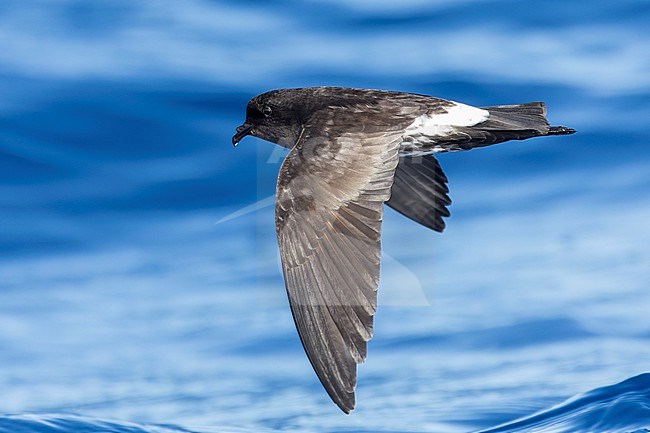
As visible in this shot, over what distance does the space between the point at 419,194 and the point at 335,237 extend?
5.62 ft

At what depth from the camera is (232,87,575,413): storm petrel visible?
5062mm

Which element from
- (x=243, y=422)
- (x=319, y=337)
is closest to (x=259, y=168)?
(x=243, y=422)

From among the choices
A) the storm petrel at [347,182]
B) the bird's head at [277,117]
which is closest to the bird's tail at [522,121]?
the storm petrel at [347,182]

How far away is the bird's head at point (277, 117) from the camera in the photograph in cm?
670

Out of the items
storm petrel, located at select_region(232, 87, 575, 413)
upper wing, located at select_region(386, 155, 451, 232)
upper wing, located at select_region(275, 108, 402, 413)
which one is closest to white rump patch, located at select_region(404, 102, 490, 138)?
storm petrel, located at select_region(232, 87, 575, 413)

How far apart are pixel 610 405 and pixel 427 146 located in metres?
1.67

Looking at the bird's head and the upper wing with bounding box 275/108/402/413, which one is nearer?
the upper wing with bounding box 275/108/402/413

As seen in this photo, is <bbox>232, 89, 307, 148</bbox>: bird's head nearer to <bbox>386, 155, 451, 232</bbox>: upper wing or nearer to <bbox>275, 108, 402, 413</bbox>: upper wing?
<bbox>275, 108, 402, 413</bbox>: upper wing

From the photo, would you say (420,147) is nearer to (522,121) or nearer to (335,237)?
(522,121)

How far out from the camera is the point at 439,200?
7.07 metres

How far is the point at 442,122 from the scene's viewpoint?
6.36 meters

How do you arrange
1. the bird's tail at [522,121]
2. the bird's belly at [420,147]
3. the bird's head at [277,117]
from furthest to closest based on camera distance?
the bird's head at [277,117], the bird's belly at [420,147], the bird's tail at [522,121]

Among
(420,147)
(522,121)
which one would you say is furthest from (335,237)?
(522,121)

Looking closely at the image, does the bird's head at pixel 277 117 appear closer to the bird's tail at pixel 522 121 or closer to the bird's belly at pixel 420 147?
the bird's belly at pixel 420 147
